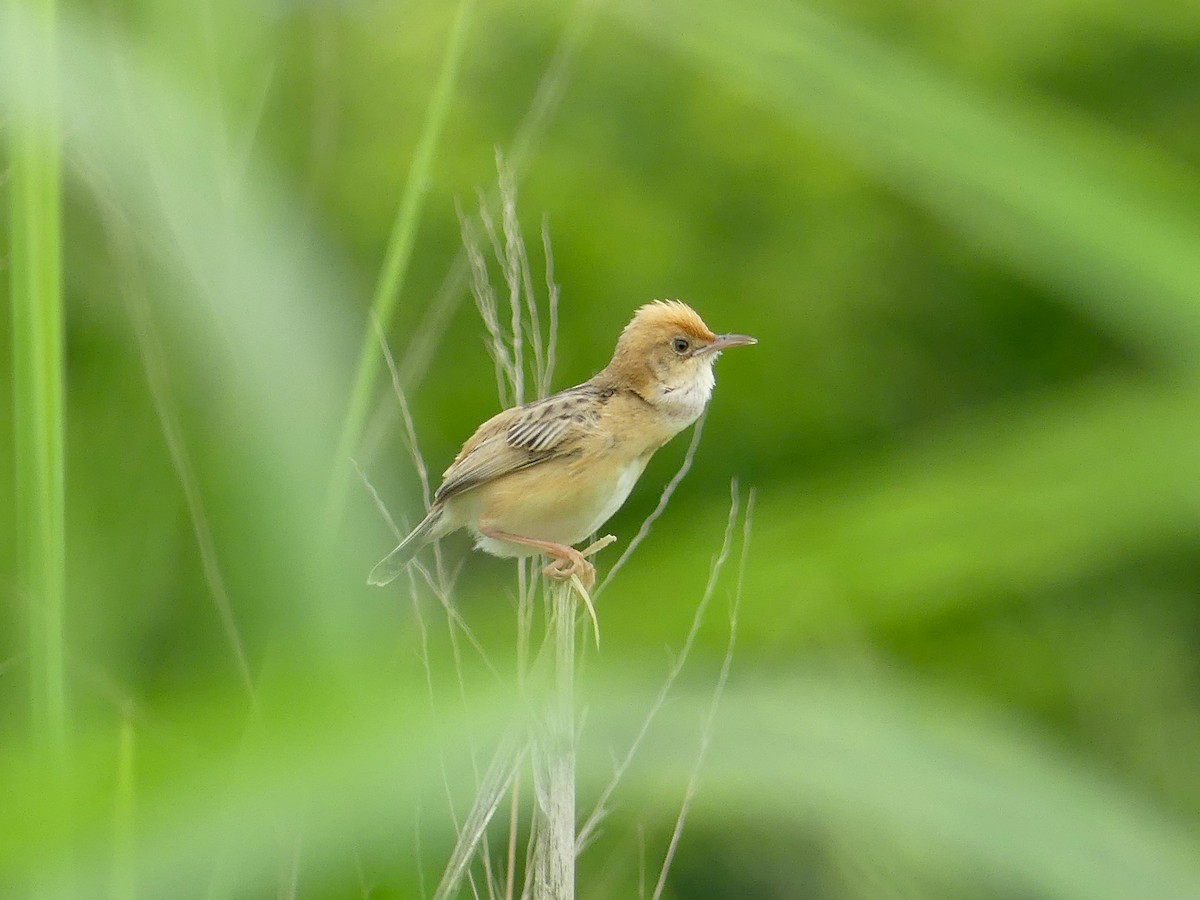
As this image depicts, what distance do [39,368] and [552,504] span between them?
47.4 inches

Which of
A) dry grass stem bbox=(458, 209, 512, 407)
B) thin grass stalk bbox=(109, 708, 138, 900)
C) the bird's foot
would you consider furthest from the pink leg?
thin grass stalk bbox=(109, 708, 138, 900)

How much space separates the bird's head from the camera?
253 centimetres

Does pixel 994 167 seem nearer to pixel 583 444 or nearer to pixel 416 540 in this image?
pixel 583 444

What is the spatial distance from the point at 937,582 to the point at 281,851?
696 millimetres

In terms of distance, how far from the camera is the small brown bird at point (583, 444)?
250cm

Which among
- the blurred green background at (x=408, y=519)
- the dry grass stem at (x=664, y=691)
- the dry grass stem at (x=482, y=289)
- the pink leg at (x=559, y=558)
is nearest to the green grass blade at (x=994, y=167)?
the blurred green background at (x=408, y=519)

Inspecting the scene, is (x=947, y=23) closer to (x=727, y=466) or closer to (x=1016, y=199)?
(x=727, y=466)

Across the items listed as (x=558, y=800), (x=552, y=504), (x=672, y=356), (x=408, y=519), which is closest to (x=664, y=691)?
(x=558, y=800)

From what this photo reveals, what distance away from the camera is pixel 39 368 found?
4.57 feet

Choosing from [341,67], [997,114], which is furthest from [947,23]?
[997,114]

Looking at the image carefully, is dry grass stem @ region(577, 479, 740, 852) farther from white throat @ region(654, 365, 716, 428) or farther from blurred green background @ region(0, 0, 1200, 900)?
white throat @ region(654, 365, 716, 428)

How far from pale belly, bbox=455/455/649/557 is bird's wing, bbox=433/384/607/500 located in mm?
27

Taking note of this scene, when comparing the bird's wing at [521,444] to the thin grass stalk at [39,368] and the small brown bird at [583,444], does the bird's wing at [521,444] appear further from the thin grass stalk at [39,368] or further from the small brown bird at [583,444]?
the thin grass stalk at [39,368]

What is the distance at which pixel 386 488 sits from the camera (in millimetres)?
1705
